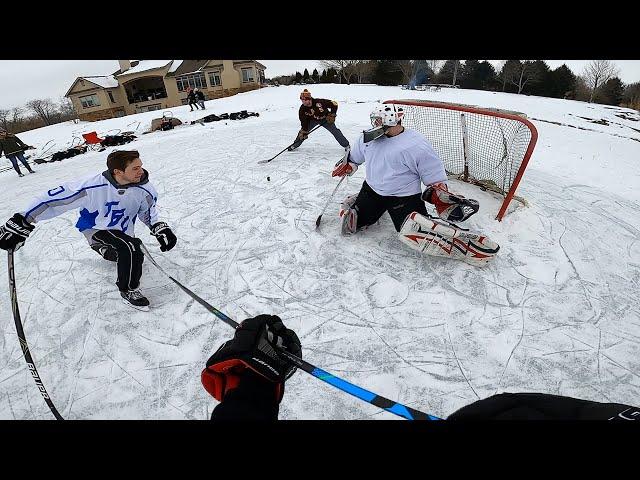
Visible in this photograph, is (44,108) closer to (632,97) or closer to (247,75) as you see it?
(247,75)

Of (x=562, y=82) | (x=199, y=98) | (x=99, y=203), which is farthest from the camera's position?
(x=562, y=82)

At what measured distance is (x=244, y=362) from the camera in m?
1.01

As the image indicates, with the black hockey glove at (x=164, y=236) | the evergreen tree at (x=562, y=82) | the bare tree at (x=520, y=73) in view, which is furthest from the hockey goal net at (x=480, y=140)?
the evergreen tree at (x=562, y=82)

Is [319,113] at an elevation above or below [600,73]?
above

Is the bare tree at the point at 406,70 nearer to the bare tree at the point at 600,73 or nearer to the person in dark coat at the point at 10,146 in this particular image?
the bare tree at the point at 600,73

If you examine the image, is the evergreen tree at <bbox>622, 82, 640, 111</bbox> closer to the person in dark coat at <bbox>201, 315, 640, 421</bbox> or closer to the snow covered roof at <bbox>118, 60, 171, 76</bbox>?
the person in dark coat at <bbox>201, 315, 640, 421</bbox>

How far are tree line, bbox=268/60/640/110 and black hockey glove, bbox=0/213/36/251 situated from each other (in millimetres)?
30085

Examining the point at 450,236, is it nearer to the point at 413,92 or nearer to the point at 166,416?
the point at 166,416

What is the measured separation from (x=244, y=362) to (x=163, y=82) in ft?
110

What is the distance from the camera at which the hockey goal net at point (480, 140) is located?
3.44m

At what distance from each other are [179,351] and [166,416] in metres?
0.46

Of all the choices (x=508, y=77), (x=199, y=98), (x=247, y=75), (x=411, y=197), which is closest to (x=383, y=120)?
(x=411, y=197)

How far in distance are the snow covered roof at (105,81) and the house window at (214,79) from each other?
8.52 meters

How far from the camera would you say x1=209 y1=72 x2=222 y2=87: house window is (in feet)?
88.0
